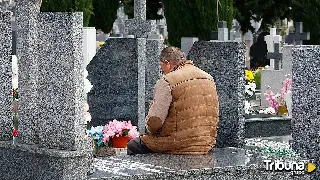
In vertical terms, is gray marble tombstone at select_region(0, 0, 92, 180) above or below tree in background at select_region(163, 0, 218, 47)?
below

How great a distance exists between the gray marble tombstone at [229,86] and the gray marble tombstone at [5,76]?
1.98 m

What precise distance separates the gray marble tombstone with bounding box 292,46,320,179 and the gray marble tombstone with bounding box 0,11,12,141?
2326mm

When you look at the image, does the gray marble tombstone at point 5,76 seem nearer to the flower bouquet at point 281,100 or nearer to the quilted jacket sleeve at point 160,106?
the quilted jacket sleeve at point 160,106

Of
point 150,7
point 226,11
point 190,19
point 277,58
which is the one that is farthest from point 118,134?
point 150,7

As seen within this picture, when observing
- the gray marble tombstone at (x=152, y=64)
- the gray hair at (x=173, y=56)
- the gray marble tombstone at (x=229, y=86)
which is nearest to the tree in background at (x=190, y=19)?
the gray marble tombstone at (x=152, y=64)

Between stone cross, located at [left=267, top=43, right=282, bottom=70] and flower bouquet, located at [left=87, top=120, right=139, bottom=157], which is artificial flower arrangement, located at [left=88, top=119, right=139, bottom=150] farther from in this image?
stone cross, located at [left=267, top=43, right=282, bottom=70]

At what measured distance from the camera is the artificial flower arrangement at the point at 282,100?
38.2ft

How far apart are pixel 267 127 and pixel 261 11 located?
15183 mm

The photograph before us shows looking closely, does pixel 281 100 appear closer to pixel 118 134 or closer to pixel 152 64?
pixel 152 64

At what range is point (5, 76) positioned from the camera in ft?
20.5

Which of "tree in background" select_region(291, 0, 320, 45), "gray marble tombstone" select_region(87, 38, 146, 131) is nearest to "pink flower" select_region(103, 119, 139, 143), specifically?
"gray marble tombstone" select_region(87, 38, 146, 131)

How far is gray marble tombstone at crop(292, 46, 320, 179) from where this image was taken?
6.60 meters

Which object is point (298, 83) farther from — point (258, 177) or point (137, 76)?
point (137, 76)

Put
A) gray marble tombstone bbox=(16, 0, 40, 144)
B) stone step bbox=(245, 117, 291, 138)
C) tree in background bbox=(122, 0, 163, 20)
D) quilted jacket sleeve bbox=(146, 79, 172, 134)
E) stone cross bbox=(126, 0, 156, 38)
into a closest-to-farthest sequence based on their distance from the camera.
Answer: gray marble tombstone bbox=(16, 0, 40, 144), quilted jacket sleeve bbox=(146, 79, 172, 134), stone step bbox=(245, 117, 291, 138), stone cross bbox=(126, 0, 156, 38), tree in background bbox=(122, 0, 163, 20)
